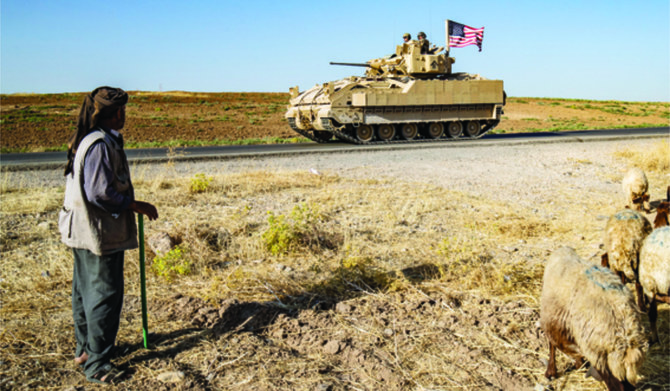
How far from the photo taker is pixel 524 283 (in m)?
5.21

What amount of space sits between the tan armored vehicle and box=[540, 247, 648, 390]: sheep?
56.2 feet

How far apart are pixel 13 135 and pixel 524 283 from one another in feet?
101

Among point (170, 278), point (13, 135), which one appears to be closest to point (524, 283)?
point (170, 278)

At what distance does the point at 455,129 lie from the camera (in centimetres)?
2338

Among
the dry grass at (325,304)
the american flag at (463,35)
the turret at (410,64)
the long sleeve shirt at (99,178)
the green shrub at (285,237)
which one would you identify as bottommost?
the dry grass at (325,304)

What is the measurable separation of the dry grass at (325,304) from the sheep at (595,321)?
47cm

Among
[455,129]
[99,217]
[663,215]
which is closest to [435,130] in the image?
[455,129]

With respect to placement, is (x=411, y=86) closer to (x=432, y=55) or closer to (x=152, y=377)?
(x=432, y=55)

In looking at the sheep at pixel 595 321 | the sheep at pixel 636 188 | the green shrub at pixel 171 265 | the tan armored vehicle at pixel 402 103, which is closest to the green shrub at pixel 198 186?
the green shrub at pixel 171 265

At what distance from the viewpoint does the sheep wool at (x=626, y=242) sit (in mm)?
4191

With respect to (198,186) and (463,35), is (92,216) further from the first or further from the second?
(463,35)

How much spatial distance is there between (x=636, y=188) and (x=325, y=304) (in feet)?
14.8

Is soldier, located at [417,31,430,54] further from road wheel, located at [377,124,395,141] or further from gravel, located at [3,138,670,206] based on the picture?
gravel, located at [3,138,670,206]

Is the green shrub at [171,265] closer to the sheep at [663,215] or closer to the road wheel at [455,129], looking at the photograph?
the sheep at [663,215]
